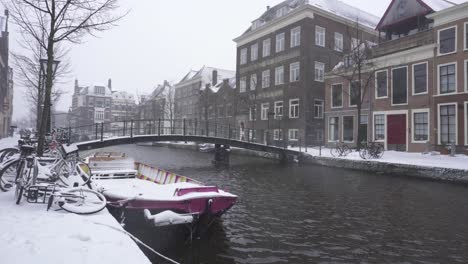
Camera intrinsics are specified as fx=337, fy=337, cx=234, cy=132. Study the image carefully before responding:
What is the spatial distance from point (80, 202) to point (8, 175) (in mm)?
2932

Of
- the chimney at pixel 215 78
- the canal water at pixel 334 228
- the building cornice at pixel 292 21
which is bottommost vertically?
the canal water at pixel 334 228

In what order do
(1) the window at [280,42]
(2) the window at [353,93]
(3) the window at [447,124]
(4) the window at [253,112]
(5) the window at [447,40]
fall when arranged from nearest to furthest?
(3) the window at [447,124] < (5) the window at [447,40] < (2) the window at [353,93] < (4) the window at [253,112] < (1) the window at [280,42]

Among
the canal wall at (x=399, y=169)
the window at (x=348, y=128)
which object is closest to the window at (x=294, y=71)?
the window at (x=348, y=128)

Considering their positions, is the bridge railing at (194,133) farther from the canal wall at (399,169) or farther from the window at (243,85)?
the canal wall at (399,169)

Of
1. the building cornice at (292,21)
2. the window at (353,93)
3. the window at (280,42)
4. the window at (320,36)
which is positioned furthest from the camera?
the window at (280,42)

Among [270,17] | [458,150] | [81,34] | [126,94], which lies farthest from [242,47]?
[126,94]

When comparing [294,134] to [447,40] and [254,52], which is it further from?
[447,40]

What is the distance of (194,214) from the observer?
272 inches

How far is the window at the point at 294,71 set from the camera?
1369 inches

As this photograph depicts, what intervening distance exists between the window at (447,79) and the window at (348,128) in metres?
7.78

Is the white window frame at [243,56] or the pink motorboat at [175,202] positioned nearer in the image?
the pink motorboat at [175,202]

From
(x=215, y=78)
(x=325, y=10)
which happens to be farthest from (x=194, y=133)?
(x=325, y=10)

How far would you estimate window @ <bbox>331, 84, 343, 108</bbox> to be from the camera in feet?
99.0

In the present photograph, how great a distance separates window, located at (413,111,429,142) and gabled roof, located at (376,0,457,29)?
762 centimetres
